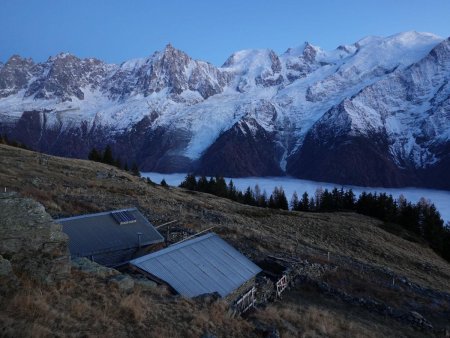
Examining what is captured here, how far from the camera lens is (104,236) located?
26125 mm

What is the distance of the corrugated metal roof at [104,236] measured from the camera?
24656 mm

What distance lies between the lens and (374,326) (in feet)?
76.6

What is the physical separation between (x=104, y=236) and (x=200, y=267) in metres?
7.50

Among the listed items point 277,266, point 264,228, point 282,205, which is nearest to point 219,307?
point 277,266

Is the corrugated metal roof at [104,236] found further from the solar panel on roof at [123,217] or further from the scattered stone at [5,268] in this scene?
the scattered stone at [5,268]

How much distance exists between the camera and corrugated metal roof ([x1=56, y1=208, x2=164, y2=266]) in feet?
80.9

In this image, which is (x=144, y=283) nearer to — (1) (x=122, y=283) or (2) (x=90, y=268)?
(1) (x=122, y=283)

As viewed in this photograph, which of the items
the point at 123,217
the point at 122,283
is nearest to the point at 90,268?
the point at 122,283

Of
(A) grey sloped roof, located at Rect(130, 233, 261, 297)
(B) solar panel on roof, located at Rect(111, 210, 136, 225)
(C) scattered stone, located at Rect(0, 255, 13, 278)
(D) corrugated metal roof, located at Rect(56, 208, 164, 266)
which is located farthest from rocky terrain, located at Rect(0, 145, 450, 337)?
(B) solar panel on roof, located at Rect(111, 210, 136, 225)

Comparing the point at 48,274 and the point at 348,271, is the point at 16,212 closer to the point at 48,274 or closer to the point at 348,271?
the point at 48,274

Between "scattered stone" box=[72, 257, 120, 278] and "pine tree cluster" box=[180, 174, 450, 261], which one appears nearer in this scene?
"scattered stone" box=[72, 257, 120, 278]

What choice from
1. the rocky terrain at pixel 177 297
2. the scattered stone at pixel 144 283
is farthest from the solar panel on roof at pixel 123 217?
the scattered stone at pixel 144 283

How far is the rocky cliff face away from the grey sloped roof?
6.26 meters

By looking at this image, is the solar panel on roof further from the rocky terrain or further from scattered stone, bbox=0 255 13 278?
scattered stone, bbox=0 255 13 278
